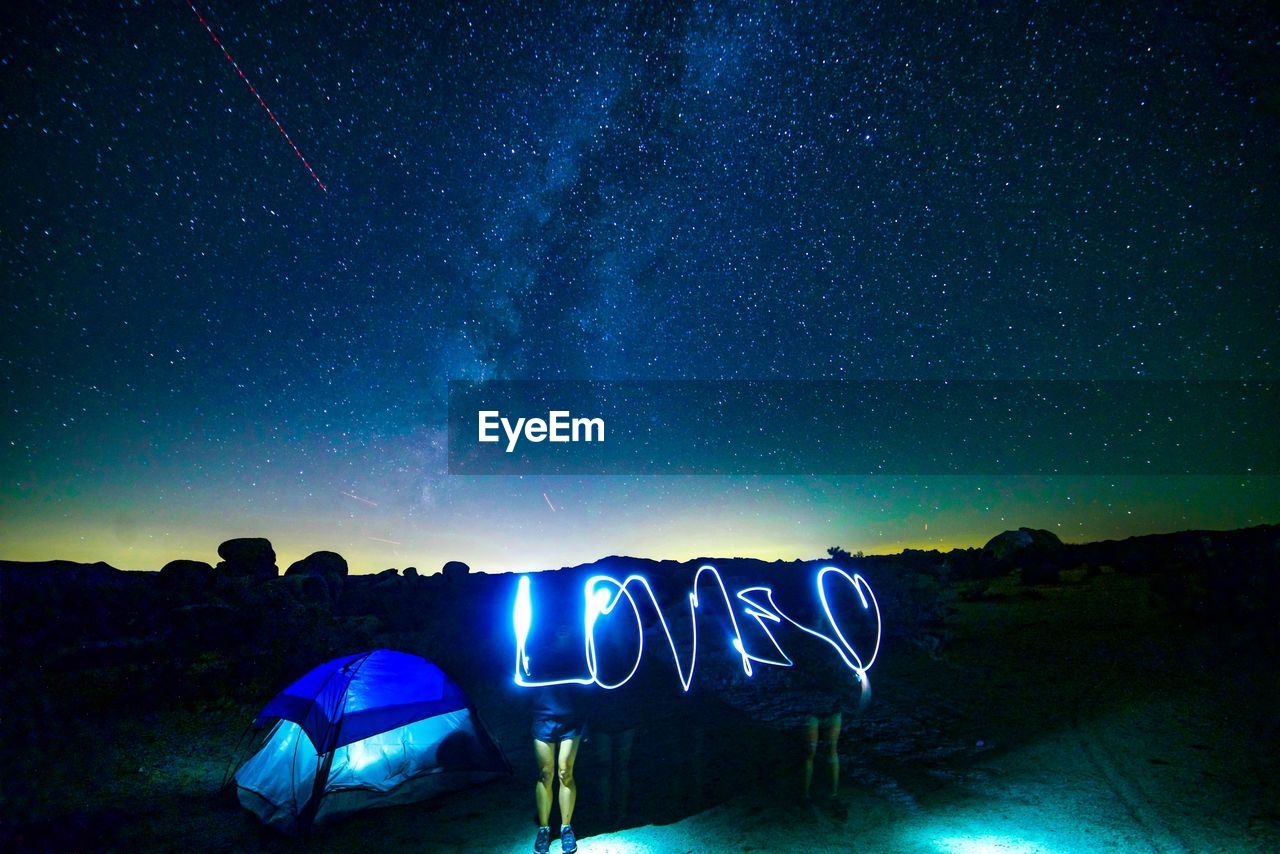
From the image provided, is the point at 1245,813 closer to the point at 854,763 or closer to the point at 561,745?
the point at 854,763

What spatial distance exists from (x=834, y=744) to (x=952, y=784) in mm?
2351

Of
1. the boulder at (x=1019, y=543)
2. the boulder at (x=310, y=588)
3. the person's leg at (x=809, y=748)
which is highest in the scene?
the boulder at (x=1019, y=543)

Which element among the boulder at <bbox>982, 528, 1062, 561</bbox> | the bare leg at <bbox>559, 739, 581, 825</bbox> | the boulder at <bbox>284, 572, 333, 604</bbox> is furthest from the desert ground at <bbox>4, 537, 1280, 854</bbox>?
the boulder at <bbox>982, 528, 1062, 561</bbox>

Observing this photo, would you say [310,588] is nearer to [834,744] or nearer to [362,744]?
[362,744]

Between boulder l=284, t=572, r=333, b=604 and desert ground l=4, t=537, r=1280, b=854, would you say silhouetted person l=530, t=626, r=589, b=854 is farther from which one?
boulder l=284, t=572, r=333, b=604

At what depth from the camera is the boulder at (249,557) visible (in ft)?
135

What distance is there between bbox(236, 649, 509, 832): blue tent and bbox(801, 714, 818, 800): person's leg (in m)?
4.38

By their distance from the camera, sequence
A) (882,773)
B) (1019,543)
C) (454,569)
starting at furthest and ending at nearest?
(454,569), (1019,543), (882,773)

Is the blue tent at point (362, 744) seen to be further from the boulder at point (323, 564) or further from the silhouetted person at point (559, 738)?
A: the boulder at point (323, 564)

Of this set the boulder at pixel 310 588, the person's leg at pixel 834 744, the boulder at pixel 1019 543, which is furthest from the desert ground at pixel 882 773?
the boulder at pixel 1019 543

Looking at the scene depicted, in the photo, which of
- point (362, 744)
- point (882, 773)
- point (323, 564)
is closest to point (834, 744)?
point (882, 773)

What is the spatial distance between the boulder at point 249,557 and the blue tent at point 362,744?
37.7 metres

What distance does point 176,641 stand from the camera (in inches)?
763

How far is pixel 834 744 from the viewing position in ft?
32.4
